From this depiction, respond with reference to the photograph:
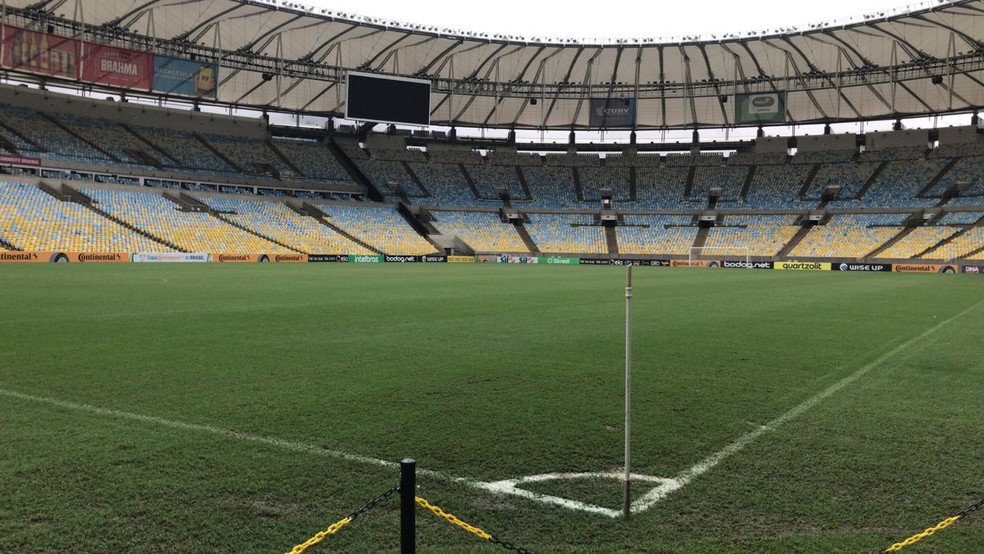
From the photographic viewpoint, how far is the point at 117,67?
4794 centimetres

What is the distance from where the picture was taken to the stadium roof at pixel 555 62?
165 ft

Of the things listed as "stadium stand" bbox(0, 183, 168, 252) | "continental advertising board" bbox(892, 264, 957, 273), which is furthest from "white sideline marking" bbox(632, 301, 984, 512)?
"continental advertising board" bbox(892, 264, 957, 273)

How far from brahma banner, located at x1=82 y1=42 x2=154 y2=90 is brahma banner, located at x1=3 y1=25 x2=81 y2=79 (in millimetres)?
843

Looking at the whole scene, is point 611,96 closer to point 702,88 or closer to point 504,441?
point 702,88

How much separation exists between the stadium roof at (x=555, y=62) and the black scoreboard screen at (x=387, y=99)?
2.73 metres

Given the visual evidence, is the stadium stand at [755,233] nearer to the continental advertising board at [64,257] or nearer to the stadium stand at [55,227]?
the stadium stand at [55,227]

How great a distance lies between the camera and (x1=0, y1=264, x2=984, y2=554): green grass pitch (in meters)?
3.87

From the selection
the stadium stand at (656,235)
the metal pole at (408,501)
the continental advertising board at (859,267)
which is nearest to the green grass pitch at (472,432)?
the metal pole at (408,501)

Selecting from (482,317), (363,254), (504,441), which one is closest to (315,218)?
(363,254)

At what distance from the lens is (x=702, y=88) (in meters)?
65.7

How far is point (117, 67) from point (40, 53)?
4805 millimetres

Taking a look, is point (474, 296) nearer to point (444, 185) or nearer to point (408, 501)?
point (408, 501)

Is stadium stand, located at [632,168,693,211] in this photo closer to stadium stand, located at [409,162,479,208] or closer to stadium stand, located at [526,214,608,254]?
stadium stand, located at [526,214,608,254]

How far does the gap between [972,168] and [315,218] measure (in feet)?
199
